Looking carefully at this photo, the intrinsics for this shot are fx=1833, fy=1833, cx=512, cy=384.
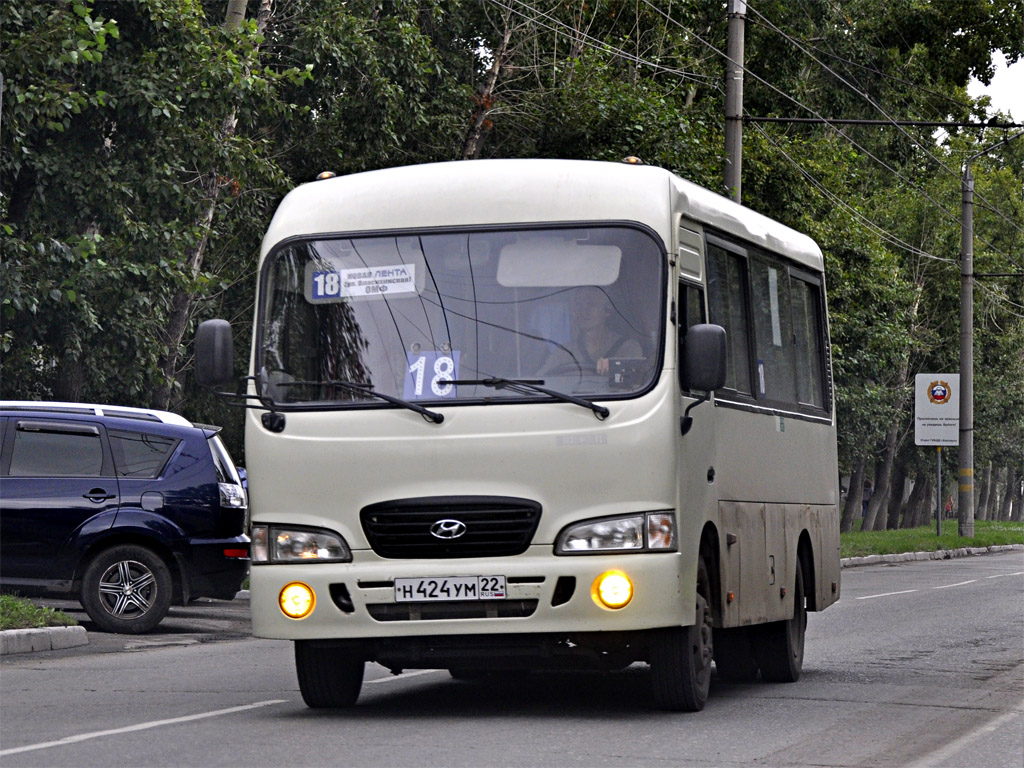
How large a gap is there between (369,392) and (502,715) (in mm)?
1855

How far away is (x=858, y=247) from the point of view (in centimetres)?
3612

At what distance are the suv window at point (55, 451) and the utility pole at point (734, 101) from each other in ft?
33.0

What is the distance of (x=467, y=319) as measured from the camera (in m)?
9.05

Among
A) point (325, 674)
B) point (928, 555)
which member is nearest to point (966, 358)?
point (928, 555)

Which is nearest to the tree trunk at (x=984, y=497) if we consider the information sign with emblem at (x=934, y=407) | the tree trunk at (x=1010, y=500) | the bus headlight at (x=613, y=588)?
the tree trunk at (x=1010, y=500)

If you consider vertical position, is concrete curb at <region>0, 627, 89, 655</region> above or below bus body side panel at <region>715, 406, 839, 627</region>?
below

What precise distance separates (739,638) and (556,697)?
173 cm

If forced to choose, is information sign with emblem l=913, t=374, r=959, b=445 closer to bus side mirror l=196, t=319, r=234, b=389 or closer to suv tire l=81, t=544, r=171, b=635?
suv tire l=81, t=544, r=171, b=635

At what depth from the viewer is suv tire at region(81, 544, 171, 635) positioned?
1534 centimetres

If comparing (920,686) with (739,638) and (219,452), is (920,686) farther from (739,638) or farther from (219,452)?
(219,452)

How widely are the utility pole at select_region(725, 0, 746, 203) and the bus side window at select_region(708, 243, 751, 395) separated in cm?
1217

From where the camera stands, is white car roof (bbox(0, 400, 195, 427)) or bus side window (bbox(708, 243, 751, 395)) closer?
bus side window (bbox(708, 243, 751, 395))

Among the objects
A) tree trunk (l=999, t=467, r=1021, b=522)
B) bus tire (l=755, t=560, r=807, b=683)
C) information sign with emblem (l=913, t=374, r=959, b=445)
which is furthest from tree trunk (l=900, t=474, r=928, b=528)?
bus tire (l=755, t=560, r=807, b=683)

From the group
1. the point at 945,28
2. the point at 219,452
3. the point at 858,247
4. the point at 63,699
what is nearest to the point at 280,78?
the point at 219,452
